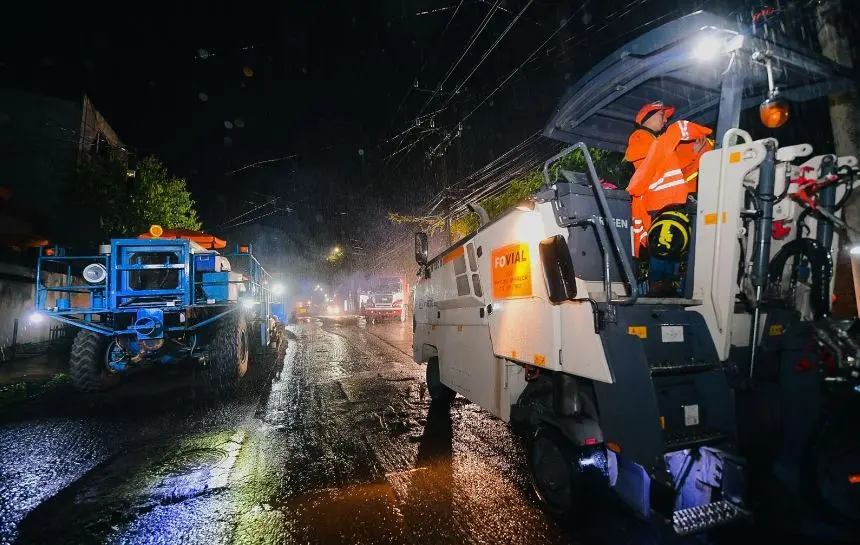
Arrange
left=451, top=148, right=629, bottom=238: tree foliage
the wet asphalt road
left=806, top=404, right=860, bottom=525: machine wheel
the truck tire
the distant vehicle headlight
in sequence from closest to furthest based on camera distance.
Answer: left=806, top=404, right=860, bottom=525: machine wheel, the wet asphalt road, the truck tire, the distant vehicle headlight, left=451, top=148, right=629, bottom=238: tree foliage

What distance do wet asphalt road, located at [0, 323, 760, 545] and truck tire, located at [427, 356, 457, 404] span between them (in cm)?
19

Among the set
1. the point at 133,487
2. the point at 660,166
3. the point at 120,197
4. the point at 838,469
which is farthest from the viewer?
the point at 120,197

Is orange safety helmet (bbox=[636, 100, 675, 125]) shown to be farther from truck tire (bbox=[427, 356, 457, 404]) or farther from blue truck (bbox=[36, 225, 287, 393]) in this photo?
blue truck (bbox=[36, 225, 287, 393])

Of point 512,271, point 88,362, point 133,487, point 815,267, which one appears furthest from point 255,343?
point 815,267

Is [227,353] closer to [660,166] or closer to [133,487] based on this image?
[133,487]

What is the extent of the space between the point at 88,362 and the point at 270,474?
17.9 feet

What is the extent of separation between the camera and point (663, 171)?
129 inches

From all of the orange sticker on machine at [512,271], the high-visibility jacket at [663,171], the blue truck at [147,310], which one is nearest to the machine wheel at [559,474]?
the orange sticker on machine at [512,271]

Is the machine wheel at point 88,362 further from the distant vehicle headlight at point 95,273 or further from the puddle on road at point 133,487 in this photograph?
the puddle on road at point 133,487

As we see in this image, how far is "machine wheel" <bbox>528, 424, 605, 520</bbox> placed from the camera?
288 centimetres

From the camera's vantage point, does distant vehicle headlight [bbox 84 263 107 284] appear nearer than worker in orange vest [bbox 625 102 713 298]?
No

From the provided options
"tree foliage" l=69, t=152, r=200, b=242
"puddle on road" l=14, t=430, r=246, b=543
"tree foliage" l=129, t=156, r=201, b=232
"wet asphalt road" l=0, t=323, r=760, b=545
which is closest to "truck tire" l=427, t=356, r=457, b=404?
"wet asphalt road" l=0, t=323, r=760, b=545

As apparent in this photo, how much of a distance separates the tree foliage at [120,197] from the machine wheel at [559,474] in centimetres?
1798

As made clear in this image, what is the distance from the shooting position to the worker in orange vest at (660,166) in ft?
10.5
